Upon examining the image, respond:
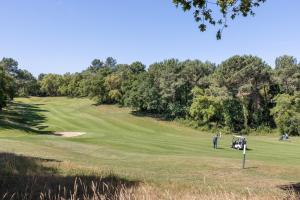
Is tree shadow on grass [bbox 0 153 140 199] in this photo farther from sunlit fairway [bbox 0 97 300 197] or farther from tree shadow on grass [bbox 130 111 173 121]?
tree shadow on grass [bbox 130 111 173 121]

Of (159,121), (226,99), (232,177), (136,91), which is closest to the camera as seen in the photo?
(232,177)

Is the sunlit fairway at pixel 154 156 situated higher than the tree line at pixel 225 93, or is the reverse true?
the tree line at pixel 225 93

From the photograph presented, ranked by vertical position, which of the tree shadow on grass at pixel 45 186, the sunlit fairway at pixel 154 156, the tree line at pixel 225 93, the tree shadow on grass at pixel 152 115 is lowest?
the sunlit fairway at pixel 154 156

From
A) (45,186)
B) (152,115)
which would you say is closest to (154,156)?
(45,186)

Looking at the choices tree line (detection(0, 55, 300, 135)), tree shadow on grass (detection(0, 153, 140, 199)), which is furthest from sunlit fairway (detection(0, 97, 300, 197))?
tree line (detection(0, 55, 300, 135))

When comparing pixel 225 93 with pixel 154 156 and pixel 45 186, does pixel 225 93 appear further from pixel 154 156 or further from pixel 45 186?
pixel 45 186

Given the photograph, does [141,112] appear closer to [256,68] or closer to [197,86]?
[197,86]

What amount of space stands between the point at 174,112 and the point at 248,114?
573 inches

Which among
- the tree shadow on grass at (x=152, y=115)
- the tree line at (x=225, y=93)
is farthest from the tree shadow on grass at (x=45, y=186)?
the tree shadow on grass at (x=152, y=115)

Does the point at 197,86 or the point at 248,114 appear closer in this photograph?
the point at 248,114

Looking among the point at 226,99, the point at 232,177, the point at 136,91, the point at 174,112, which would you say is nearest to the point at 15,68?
the point at 136,91

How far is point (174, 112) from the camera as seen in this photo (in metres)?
82.8

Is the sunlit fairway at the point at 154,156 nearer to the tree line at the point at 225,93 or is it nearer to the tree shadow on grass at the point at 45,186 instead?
the tree shadow on grass at the point at 45,186

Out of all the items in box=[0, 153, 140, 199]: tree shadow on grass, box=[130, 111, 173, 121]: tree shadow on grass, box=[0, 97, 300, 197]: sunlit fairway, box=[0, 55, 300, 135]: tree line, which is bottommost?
box=[0, 97, 300, 197]: sunlit fairway
